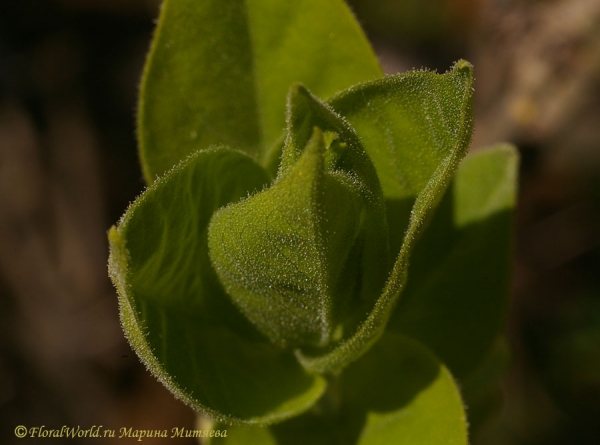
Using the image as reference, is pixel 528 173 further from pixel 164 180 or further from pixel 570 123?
pixel 164 180

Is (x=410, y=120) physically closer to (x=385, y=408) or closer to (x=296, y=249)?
(x=296, y=249)

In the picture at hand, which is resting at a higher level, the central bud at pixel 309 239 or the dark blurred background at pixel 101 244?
the central bud at pixel 309 239

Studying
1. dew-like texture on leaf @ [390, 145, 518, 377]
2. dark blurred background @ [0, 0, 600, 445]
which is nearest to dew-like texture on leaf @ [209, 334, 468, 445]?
dew-like texture on leaf @ [390, 145, 518, 377]

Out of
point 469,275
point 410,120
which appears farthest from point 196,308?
point 469,275

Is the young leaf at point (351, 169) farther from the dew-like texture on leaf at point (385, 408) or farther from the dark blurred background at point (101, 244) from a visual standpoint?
the dark blurred background at point (101, 244)

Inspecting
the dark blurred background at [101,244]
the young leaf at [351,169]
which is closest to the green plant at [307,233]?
the young leaf at [351,169]

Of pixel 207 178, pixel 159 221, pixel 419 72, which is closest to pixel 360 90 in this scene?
pixel 419 72
